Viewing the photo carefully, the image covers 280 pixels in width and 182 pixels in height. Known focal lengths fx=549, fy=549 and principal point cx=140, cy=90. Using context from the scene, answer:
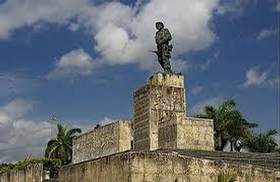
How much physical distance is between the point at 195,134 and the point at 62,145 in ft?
101

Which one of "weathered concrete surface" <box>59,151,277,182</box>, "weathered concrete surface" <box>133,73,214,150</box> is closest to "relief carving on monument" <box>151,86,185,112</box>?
"weathered concrete surface" <box>133,73,214,150</box>

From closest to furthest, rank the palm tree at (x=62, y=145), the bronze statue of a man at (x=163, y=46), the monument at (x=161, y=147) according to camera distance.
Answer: the monument at (x=161, y=147) < the bronze statue of a man at (x=163, y=46) < the palm tree at (x=62, y=145)

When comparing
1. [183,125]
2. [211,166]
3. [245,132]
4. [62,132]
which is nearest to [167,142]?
[183,125]

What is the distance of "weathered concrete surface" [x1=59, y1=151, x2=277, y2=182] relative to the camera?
12.0 metres

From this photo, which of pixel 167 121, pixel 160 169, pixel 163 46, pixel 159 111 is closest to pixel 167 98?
pixel 159 111

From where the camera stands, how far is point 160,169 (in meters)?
12.3

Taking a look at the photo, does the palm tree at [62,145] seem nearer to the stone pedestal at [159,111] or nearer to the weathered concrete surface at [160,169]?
the stone pedestal at [159,111]

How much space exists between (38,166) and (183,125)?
5.45m

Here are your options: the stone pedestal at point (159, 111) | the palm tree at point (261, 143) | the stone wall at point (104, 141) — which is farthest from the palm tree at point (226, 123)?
the stone pedestal at point (159, 111)

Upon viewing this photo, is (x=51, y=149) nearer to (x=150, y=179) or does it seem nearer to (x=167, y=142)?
(x=167, y=142)

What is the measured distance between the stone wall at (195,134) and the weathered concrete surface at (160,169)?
581 cm

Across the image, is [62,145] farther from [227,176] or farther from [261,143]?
[227,176]

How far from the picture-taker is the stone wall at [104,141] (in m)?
23.5

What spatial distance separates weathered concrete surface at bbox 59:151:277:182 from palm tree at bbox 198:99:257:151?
2151 centimetres
